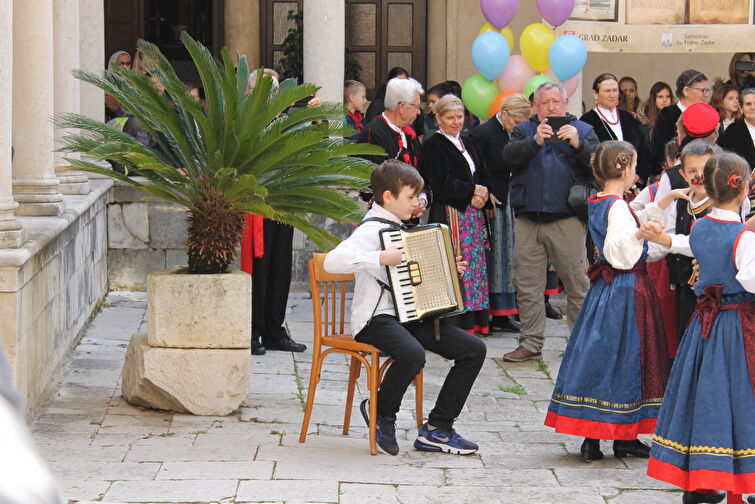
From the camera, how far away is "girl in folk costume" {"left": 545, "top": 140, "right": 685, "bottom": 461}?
Result: 493 cm

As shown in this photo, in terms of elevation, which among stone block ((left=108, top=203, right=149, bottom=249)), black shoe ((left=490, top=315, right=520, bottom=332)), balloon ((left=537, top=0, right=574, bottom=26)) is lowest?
black shoe ((left=490, top=315, right=520, bottom=332))

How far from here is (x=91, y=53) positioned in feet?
32.1

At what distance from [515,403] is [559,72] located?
146 inches

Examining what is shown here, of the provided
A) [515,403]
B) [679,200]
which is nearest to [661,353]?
[679,200]

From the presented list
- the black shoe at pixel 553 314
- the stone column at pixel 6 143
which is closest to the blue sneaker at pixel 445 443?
the stone column at pixel 6 143

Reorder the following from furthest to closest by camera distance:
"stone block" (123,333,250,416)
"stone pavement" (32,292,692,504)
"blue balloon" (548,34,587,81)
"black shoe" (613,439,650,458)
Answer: "blue balloon" (548,34,587,81) < "stone block" (123,333,250,416) < "black shoe" (613,439,650,458) < "stone pavement" (32,292,692,504)

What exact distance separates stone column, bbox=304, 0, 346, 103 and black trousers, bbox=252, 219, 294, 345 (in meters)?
2.42

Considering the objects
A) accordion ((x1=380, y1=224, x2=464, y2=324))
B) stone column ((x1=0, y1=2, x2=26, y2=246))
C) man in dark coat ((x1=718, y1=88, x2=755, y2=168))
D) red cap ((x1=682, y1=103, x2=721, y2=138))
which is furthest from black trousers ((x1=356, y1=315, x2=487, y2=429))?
man in dark coat ((x1=718, y1=88, x2=755, y2=168))

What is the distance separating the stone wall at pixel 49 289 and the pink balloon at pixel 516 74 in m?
3.53

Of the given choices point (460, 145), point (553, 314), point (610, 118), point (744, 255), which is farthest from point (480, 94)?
point (744, 255)

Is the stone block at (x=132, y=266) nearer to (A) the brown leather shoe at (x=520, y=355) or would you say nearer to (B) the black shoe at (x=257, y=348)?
(B) the black shoe at (x=257, y=348)

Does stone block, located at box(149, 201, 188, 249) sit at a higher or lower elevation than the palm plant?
lower

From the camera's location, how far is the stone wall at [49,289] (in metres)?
5.10

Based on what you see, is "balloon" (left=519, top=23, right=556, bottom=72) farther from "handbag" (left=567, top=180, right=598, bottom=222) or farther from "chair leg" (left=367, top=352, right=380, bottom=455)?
"chair leg" (left=367, top=352, right=380, bottom=455)
